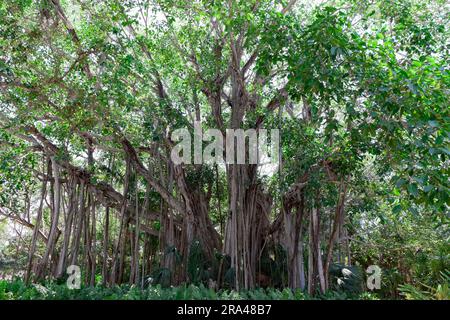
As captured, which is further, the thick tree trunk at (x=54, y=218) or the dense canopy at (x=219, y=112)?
the thick tree trunk at (x=54, y=218)

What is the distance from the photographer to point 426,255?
7.73 m

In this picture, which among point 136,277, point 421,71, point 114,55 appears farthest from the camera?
point 136,277

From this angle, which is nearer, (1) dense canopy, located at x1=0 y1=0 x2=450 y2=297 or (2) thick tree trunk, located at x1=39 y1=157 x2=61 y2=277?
(1) dense canopy, located at x1=0 y1=0 x2=450 y2=297

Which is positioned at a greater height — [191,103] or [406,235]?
[191,103]

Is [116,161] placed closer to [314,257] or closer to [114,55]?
[114,55]

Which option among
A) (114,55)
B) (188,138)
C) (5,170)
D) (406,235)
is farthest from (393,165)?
(406,235)

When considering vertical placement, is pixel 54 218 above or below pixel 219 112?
below

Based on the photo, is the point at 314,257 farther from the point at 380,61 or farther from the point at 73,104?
the point at 73,104

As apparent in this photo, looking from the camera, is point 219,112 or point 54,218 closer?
point 219,112

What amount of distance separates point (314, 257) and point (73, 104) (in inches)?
114

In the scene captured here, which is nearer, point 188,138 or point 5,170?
point 5,170

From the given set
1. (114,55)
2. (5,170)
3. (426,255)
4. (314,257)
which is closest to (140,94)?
(114,55)

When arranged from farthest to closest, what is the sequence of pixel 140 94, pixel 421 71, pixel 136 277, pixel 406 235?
pixel 406 235, pixel 136 277, pixel 140 94, pixel 421 71

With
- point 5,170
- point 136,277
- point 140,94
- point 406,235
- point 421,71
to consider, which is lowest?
point 136,277
